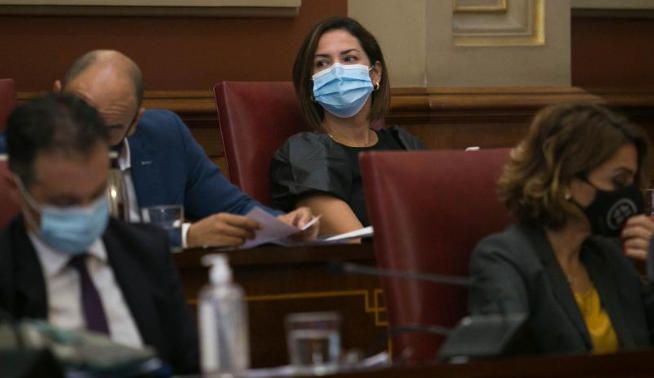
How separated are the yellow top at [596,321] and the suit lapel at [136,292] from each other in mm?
919

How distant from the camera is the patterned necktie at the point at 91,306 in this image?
2.43 metres

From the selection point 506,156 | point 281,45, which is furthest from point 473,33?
point 506,156

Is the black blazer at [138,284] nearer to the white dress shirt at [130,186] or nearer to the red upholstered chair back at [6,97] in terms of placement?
the white dress shirt at [130,186]

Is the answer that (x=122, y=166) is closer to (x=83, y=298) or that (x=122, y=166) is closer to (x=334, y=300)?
(x=334, y=300)

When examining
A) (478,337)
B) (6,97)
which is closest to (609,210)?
(478,337)

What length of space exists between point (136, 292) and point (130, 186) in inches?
46.8

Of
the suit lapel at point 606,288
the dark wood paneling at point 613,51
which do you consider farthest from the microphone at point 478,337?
the dark wood paneling at point 613,51

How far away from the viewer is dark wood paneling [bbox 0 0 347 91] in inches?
192

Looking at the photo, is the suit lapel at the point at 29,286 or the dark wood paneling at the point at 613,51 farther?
the dark wood paneling at the point at 613,51

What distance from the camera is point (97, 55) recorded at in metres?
3.67

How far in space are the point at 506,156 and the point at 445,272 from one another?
360 mm

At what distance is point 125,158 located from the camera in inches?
154

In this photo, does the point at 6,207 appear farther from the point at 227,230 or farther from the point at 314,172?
the point at 314,172

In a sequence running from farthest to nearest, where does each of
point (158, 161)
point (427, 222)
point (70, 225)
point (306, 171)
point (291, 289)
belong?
point (306, 171) < point (158, 161) < point (291, 289) < point (427, 222) < point (70, 225)
